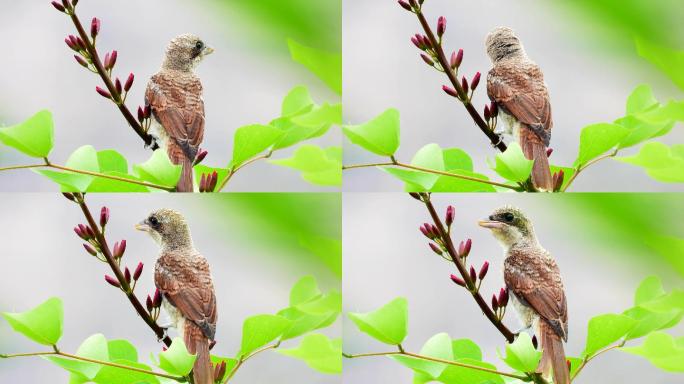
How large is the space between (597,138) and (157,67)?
93cm

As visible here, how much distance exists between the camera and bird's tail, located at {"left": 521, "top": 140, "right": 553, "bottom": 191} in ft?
6.19

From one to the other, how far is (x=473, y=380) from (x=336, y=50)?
0.75m

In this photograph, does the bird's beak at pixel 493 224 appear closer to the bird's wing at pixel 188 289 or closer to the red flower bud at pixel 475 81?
the red flower bud at pixel 475 81

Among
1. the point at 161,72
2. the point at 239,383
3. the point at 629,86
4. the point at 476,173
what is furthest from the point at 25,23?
the point at 629,86

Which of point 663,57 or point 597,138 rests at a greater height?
point 663,57

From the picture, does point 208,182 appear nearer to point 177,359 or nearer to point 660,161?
point 177,359

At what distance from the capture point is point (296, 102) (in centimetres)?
192

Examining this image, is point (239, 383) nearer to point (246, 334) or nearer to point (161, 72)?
point (246, 334)

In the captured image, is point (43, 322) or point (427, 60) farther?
point (427, 60)

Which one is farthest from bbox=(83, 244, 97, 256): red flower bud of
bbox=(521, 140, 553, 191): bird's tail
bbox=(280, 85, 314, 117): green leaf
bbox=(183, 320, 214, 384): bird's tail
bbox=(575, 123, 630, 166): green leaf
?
bbox=(575, 123, 630, 166): green leaf

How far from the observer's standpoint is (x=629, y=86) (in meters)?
1.93

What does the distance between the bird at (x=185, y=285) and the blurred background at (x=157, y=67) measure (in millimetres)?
144

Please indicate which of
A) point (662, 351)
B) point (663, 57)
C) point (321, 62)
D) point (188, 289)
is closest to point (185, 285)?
point (188, 289)

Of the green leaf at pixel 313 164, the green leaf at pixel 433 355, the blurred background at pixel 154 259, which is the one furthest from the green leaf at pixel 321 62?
the green leaf at pixel 433 355
